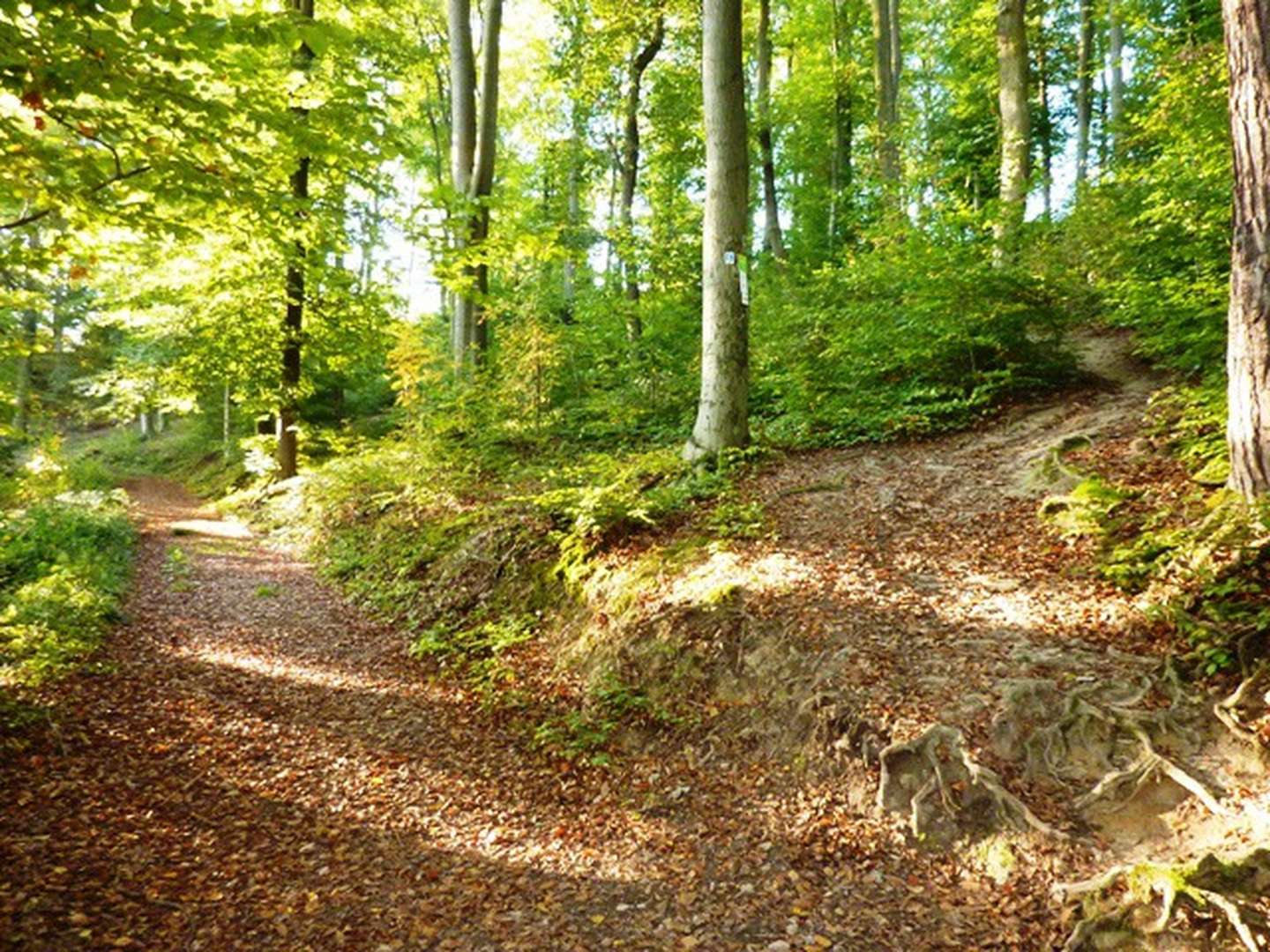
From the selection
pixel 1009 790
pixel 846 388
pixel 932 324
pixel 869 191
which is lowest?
pixel 1009 790

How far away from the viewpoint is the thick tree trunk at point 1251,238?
14.3ft

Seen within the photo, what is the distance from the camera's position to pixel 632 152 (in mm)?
16375

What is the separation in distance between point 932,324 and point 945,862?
666 centimetres

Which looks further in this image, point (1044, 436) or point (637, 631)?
point (1044, 436)

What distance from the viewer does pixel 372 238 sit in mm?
13805

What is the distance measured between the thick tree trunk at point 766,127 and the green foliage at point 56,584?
14169mm

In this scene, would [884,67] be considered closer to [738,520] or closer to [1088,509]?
[738,520]

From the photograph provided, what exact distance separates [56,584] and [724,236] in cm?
782

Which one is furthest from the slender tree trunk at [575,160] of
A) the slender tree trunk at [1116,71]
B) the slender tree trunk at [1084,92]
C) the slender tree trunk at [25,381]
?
the slender tree trunk at [1084,92]

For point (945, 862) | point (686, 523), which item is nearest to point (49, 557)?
point (686, 523)

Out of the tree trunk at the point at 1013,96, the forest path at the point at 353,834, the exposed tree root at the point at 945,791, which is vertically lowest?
the forest path at the point at 353,834

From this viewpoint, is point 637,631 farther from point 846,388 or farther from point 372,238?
point 372,238

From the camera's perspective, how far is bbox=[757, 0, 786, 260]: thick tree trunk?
16375 mm

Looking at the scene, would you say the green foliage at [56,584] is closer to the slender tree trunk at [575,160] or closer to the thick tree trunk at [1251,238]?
the thick tree trunk at [1251,238]
